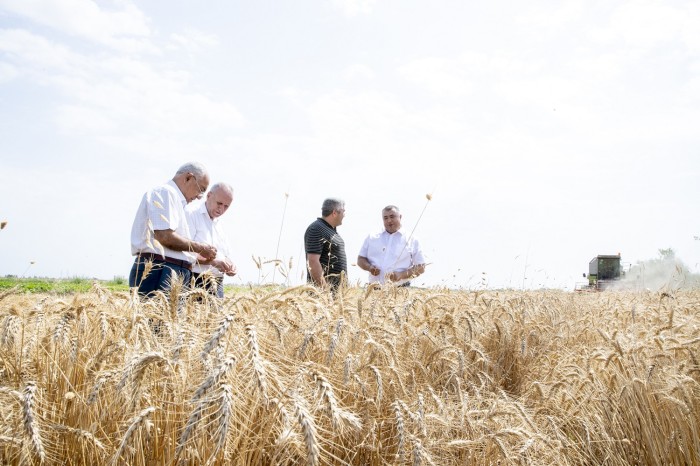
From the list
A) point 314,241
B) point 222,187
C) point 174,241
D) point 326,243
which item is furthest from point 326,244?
point 174,241

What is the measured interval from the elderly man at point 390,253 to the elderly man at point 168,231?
277 centimetres

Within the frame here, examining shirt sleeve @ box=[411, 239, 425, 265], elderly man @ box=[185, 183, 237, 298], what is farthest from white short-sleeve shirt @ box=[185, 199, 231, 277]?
shirt sleeve @ box=[411, 239, 425, 265]

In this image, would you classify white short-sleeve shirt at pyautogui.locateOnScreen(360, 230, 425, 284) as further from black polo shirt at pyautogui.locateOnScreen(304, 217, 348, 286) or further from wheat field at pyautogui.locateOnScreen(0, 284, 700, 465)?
wheat field at pyautogui.locateOnScreen(0, 284, 700, 465)

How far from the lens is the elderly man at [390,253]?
6.63 m

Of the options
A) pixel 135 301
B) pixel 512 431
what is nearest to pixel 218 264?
pixel 135 301

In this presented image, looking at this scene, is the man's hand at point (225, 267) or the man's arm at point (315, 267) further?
the man's arm at point (315, 267)

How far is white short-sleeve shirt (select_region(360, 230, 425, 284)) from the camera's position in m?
6.69

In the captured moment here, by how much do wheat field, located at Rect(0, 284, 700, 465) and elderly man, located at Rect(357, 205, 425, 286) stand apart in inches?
105

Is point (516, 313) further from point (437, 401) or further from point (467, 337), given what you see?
point (437, 401)

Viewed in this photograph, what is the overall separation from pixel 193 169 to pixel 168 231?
0.73m

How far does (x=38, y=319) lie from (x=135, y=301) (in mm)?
516

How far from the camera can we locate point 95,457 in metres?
1.93

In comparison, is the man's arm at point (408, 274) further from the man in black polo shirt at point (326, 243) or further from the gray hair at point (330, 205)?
the gray hair at point (330, 205)

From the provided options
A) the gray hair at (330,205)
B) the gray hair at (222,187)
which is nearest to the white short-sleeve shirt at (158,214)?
the gray hair at (222,187)
